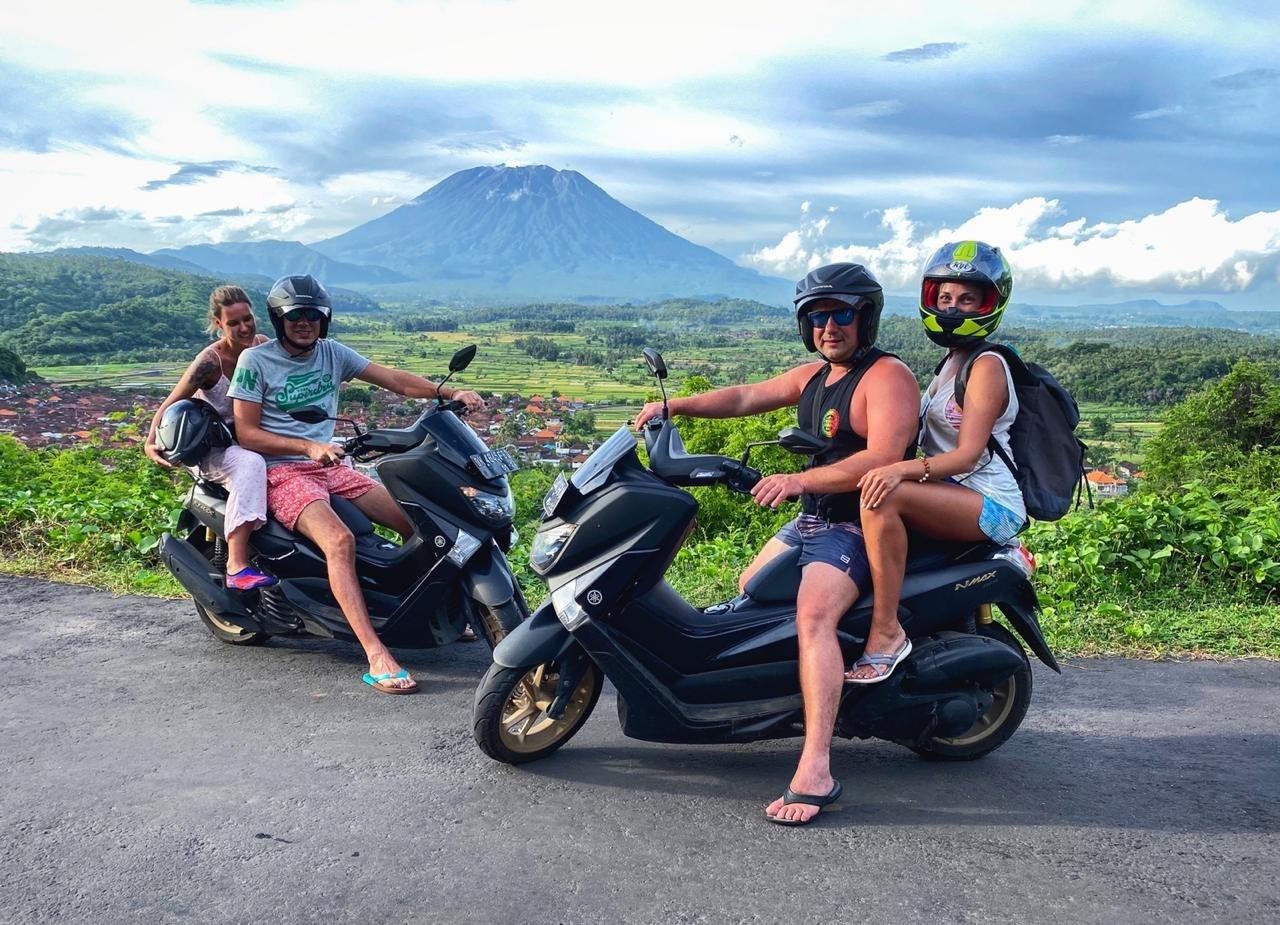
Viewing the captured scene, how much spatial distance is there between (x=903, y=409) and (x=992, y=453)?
41cm

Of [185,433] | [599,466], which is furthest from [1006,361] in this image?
[185,433]

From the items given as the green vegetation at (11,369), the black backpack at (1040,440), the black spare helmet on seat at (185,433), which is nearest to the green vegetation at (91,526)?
the black spare helmet on seat at (185,433)

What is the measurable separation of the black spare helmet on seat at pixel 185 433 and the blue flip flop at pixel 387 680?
4.64 feet

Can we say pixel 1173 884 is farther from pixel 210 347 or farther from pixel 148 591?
pixel 148 591

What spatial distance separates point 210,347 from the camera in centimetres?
530

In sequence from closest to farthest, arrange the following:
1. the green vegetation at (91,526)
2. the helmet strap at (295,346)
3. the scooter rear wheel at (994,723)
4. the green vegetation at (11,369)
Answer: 1. the scooter rear wheel at (994,723)
2. the helmet strap at (295,346)
3. the green vegetation at (91,526)
4. the green vegetation at (11,369)

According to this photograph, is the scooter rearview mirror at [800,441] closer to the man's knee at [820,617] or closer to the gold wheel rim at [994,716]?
the man's knee at [820,617]

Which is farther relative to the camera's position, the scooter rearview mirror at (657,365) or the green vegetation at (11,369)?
the green vegetation at (11,369)

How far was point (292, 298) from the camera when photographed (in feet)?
16.0

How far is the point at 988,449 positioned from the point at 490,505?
2217 mm

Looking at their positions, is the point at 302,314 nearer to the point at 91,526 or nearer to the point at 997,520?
the point at 91,526

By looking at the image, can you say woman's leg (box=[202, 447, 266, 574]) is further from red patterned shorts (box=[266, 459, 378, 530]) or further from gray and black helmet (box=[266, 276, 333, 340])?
gray and black helmet (box=[266, 276, 333, 340])

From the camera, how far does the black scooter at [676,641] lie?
351 centimetres

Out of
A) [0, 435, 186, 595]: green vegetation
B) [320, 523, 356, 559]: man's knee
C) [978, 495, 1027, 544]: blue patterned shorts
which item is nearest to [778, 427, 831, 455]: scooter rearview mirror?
[978, 495, 1027, 544]: blue patterned shorts
